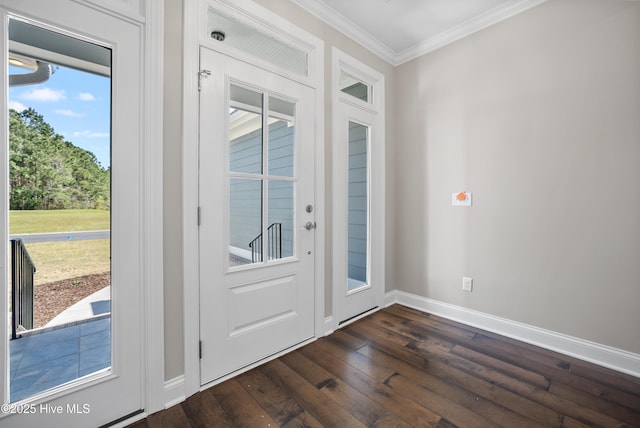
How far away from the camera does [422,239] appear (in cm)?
292

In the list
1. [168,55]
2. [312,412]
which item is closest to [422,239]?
[312,412]

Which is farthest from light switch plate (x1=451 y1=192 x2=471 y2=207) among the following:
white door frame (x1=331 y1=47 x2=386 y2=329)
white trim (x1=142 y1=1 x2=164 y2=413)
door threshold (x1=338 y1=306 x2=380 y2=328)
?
white trim (x1=142 y1=1 x2=164 y2=413)

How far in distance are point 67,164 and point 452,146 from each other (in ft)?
9.34

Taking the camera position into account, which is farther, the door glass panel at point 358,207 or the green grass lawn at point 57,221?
the door glass panel at point 358,207

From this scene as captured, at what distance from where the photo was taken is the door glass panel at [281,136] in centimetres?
204

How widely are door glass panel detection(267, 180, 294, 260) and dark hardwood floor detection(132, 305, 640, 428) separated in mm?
780

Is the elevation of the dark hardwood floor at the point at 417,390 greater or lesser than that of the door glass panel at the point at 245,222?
lesser

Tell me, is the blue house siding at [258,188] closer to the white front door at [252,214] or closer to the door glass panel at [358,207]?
the white front door at [252,214]

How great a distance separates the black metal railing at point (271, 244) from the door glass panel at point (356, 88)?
4.95 feet

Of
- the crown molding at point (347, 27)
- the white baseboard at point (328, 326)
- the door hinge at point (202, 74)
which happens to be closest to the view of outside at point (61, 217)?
the door hinge at point (202, 74)

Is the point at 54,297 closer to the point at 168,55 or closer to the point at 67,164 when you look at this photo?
the point at 67,164

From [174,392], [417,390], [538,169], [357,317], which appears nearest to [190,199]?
[174,392]

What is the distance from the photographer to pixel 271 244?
6.72ft

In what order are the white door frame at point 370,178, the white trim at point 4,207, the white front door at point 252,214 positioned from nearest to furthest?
1. the white trim at point 4,207
2. the white front door at point 252,214
3. the white door frame at point 370,178
